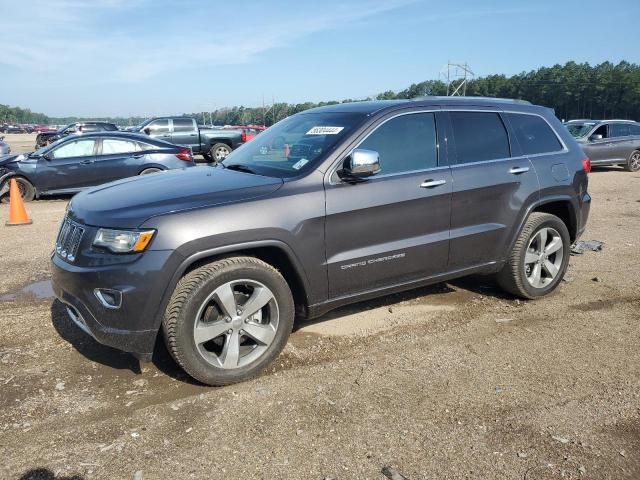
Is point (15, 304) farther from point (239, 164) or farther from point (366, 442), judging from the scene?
point (366, 442)

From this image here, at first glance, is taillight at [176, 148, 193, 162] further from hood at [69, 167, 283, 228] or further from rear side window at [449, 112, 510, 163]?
rear side window at [449, 112, 510, 163]

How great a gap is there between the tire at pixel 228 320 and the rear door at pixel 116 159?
858 centimetres

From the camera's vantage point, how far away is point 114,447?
2.80 metres

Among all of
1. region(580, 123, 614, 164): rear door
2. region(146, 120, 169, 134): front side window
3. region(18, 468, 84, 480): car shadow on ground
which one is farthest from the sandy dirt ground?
region(146, 120, 169, 134): front side window

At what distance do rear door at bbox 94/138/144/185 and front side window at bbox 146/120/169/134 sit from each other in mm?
7782

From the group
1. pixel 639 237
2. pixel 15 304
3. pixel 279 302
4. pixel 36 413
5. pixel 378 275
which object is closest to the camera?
pixel 36 413

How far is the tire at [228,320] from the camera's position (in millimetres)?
3227

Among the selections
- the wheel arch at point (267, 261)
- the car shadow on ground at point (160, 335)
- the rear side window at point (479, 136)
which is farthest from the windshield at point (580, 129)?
the wheel arch at point (267, 261)

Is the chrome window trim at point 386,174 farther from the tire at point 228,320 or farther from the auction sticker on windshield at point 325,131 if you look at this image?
the tire at point 228,320

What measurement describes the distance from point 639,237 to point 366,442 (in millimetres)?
6432

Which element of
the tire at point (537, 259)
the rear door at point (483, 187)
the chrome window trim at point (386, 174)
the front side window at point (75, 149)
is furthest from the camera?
the front side window at point (75, 149)

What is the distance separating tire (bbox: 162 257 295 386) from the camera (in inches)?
127

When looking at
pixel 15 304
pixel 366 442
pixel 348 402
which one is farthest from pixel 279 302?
pixel 15 304

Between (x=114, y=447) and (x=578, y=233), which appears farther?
(x=578, y=233)
